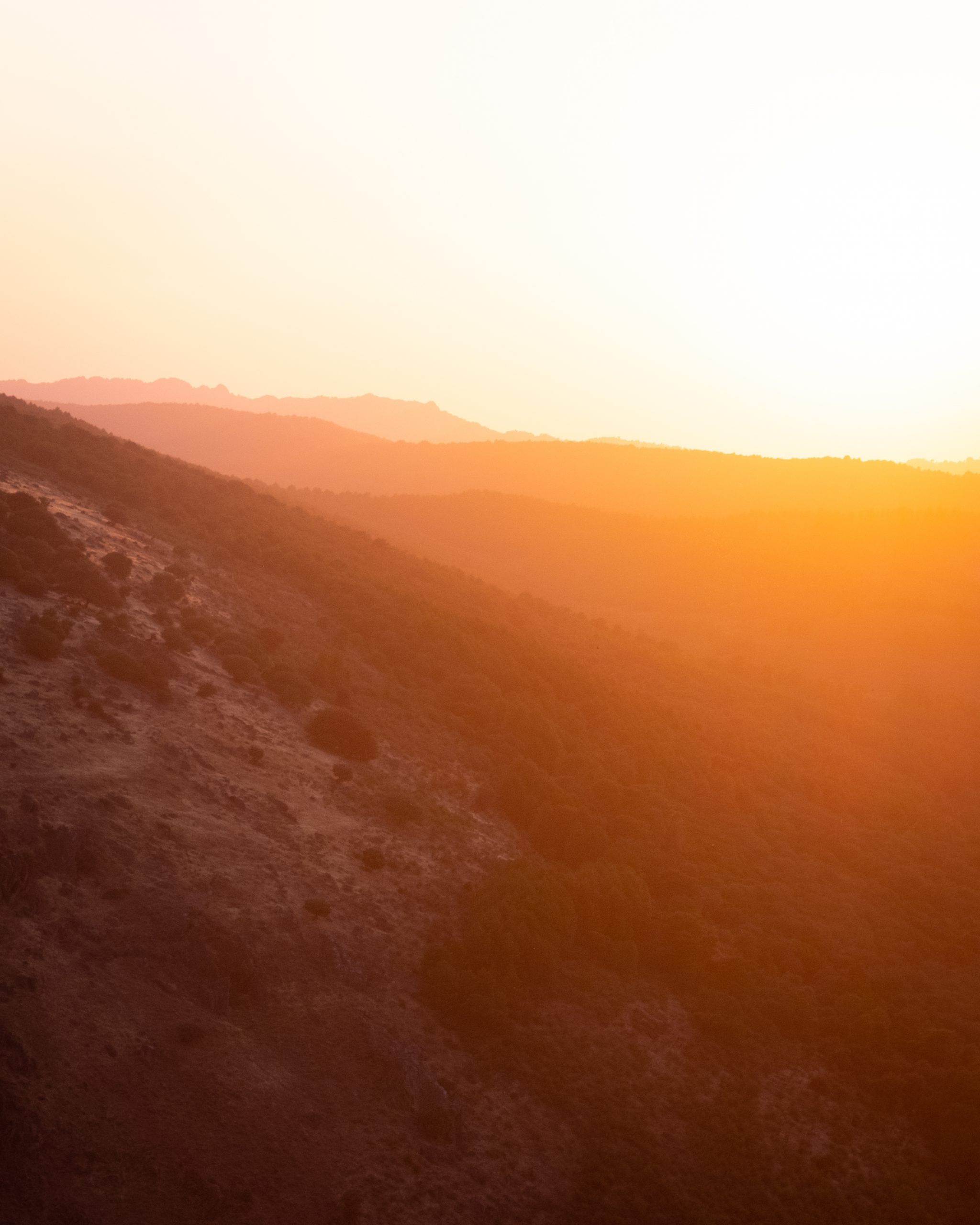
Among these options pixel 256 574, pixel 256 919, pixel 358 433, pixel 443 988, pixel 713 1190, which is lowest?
pixel 713 1190

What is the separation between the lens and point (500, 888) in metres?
24.4

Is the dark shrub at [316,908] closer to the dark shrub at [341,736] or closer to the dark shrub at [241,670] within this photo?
the dark shrub at [341,736]

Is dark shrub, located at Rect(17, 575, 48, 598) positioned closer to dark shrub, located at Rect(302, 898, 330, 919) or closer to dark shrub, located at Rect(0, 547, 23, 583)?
dark shrub, located at Rect(0, 547, 23, 583)

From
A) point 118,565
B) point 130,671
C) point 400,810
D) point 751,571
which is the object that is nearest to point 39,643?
point 130,671

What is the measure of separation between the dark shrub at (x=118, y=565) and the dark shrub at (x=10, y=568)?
407cm

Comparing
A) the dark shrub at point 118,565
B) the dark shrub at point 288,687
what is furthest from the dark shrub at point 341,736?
the dark shrub at point 118,565

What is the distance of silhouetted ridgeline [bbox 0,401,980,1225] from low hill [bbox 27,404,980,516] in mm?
69657

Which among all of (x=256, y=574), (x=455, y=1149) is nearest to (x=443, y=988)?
(x=455, y=1149)

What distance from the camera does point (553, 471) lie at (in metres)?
135

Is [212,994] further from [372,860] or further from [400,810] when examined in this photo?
[400,810]

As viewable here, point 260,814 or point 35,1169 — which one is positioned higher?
point 260,814

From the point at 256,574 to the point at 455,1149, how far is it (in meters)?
27.3

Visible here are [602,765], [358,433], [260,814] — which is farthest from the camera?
[358,433]

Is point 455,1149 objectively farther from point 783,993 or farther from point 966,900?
point 966,900
